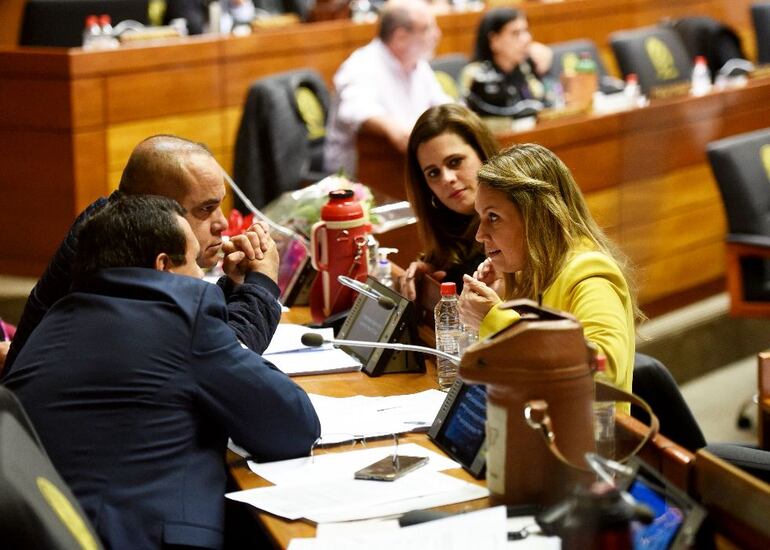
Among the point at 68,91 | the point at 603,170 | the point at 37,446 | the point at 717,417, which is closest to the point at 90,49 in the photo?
the point at 68,91

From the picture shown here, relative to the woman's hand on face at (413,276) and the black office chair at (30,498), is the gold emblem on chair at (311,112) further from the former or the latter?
the black office chair at (30,498)

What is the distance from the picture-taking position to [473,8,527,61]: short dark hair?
632cm

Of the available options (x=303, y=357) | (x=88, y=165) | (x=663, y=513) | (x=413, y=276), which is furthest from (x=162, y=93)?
(x=663, y=513)

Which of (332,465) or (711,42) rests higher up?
(711,42)

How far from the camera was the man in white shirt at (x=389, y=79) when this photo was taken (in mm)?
5297

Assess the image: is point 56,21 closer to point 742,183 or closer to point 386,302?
point 742,183

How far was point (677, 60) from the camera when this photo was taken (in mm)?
7285

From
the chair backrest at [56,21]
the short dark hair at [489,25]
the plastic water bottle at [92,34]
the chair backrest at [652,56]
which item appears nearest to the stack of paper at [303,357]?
the plastic water bottle at [92,34]

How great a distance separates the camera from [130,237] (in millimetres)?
2170

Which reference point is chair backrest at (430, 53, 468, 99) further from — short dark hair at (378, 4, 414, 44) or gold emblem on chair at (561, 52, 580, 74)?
short dark hair at (378, 4, 414, 44)

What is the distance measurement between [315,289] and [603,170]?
220 centimetres

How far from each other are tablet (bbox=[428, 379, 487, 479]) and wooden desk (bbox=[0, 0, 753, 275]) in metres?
3.38

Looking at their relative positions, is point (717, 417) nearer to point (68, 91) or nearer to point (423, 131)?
point (423, 131)

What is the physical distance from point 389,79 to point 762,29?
142 inches
